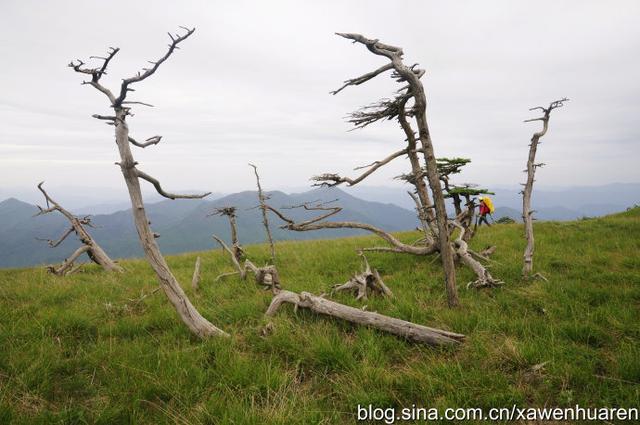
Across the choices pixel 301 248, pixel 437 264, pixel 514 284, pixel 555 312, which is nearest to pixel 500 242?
pixel 437 264

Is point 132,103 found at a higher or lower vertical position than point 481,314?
higher

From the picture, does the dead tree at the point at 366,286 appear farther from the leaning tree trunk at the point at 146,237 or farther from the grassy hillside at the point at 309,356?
the leaning tree trunk at the point at 146,237

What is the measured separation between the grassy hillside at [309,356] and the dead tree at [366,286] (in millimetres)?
394

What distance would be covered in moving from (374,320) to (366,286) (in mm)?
1912

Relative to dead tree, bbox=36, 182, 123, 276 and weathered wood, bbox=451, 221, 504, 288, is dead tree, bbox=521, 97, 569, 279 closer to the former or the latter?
weathered wood, bbox=451, 221, 504, 288

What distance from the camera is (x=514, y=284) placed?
8.09 meters

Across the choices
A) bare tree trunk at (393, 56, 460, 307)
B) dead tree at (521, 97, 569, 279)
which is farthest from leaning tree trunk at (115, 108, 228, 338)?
dead tree at (521, 97, 569, 279)

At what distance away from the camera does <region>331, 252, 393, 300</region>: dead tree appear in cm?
756

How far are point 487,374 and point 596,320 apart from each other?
306 cm

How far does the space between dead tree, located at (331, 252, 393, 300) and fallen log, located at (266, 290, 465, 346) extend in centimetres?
133

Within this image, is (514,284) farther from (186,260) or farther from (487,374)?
(186,260)

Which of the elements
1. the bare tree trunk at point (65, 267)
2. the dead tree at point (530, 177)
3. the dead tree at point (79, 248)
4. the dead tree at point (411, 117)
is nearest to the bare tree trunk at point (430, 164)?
the dead tree at point (411, 117)

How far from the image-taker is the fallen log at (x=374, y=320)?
5223 millimetres

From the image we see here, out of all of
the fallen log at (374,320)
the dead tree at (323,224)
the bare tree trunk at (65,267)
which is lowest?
the fallen log at (374,320)
